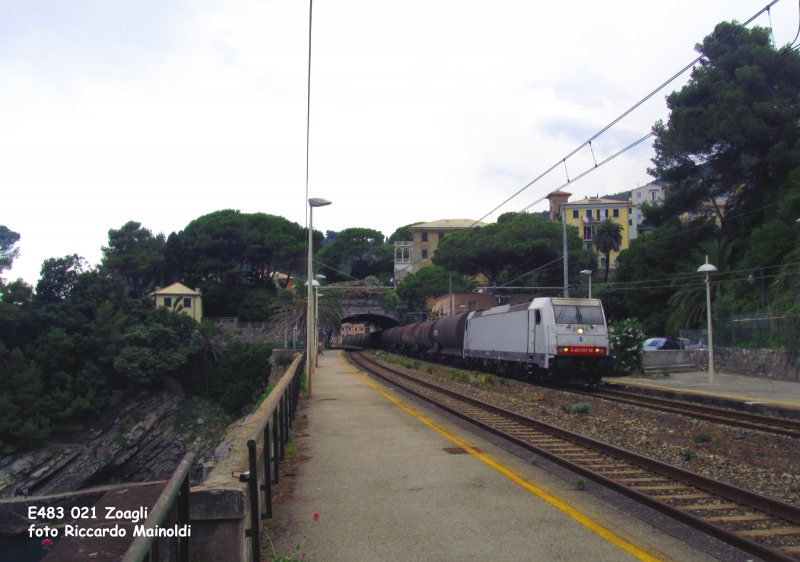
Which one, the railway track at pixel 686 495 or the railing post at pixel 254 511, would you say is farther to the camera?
the railway track at pixel 686 495

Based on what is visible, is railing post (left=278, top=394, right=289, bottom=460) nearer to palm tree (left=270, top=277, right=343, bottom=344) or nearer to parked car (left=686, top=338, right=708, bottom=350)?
parked car (left=686, top=338, right=708, bottom=350)

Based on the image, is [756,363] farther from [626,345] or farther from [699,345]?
[699,345]

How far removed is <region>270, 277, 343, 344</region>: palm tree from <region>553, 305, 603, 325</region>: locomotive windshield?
36041 mm

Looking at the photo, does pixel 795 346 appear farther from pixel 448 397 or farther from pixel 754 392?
pixel 448 397

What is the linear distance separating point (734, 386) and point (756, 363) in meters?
5.18

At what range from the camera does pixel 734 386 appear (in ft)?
68.7

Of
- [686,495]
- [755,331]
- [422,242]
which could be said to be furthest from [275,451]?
[422,242]

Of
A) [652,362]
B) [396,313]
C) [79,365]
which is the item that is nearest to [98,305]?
[79,365]

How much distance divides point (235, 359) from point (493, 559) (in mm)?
47865

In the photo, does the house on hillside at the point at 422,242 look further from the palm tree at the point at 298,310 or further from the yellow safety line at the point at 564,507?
the yellow safety line at the point at 564,507

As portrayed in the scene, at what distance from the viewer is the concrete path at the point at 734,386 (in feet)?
55.5

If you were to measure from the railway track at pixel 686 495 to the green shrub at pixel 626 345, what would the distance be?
1615 centimetres

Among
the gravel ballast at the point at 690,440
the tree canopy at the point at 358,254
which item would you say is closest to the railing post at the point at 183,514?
the gravel ballast at the point at 690,440

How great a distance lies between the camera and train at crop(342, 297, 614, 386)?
1961cm
